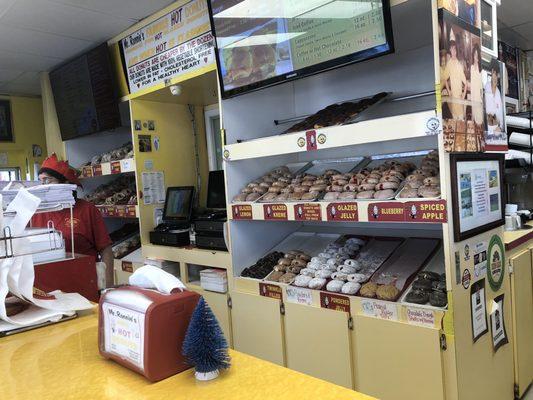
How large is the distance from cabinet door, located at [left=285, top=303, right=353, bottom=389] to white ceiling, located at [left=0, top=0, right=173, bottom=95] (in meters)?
2.45

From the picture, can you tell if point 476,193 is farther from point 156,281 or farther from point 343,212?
point 156,281

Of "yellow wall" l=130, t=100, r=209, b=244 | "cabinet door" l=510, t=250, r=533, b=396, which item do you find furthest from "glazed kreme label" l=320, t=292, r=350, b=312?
"yellow wall" l=130, t=100, r=209, b=244

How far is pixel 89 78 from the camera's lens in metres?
4.08

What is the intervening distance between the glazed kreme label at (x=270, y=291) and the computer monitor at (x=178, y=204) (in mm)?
1182

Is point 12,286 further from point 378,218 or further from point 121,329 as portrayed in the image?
point 378,218

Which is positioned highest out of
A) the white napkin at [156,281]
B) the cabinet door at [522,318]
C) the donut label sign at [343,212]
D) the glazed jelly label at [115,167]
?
the glazed jelly label at [115,167]

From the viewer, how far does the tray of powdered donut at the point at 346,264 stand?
2400mm

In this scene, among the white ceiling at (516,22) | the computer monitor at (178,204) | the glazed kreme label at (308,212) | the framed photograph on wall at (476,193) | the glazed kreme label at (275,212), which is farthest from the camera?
the white ceiling at (516,22)

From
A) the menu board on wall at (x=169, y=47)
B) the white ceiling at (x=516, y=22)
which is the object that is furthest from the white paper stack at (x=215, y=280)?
the white ceiling at (x=516, y=22)

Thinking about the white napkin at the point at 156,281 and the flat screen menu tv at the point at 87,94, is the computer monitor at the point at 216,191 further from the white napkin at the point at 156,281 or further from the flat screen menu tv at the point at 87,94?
the white napkin at the point at 156,281

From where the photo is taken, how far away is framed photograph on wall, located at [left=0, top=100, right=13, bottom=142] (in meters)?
5.51

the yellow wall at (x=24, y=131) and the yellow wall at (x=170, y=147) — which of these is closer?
the yellow wall at (x=170, y=147)

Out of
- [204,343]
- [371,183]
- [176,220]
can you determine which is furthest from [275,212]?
[204,343]

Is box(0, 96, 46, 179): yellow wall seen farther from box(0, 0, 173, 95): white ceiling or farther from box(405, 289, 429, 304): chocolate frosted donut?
box(405, 289, 429, 304): chocolate frosted donut
